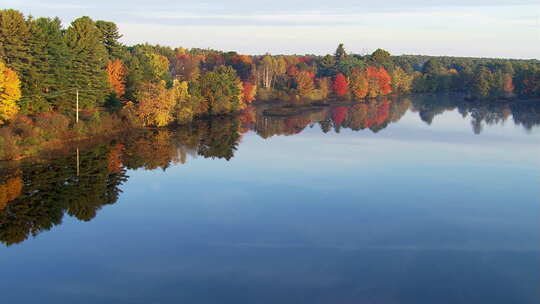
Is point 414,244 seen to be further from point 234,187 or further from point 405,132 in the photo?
A: point 405,132

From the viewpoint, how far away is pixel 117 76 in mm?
66250

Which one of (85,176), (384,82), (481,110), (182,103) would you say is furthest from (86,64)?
(384,82)

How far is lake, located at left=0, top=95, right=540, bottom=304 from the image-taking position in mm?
21922

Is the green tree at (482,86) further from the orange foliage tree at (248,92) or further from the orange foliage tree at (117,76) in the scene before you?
the orange foliage tree at (117,76)

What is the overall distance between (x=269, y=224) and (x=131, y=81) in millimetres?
44961

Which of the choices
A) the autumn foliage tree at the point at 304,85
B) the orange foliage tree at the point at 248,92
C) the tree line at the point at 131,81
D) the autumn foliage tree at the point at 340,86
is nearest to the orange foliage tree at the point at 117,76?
the tree line at the point at 131,81

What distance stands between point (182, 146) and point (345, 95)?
7025 cm

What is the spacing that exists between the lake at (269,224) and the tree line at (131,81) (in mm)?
6784

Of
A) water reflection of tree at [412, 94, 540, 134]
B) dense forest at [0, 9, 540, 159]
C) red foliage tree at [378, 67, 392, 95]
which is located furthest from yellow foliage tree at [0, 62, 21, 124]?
red foliage tree at [378, 67, 392, 95]

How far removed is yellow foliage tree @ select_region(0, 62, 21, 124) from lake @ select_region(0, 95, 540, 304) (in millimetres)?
5614

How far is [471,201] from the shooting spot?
3506cm

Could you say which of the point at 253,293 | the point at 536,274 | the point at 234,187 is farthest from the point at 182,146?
the point at 536,274

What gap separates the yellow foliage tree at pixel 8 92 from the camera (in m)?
45.0

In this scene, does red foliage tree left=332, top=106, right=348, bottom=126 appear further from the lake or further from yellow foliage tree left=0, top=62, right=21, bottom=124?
yellow foliage tree left=0, top=62, right=21, bottom=124
